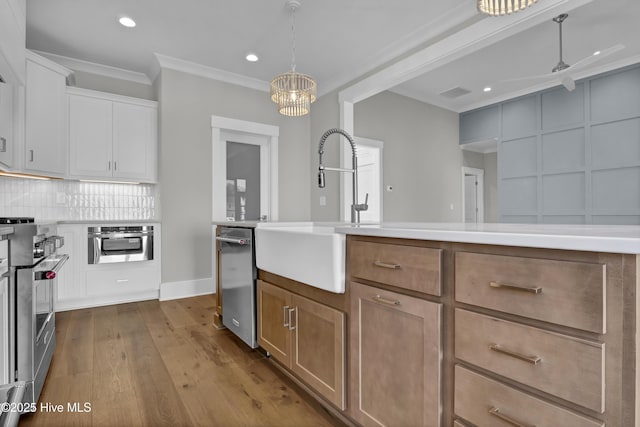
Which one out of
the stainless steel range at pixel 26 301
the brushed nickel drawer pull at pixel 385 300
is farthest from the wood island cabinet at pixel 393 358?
the stainless steel range at pixel 26 301

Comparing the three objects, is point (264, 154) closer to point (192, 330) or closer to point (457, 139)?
point (192, 330)

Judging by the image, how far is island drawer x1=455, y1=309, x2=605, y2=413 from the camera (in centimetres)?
70

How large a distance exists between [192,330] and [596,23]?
4.98 m

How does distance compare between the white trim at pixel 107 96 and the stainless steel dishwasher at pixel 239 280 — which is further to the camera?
the white trim at pixel 107 96

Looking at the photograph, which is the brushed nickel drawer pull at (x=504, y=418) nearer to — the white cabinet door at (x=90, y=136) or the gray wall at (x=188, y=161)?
the gray wall at (x=188, y=161)

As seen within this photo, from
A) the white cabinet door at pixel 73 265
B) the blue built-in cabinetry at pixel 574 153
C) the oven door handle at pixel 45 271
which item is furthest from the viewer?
the blue built-in cabinetry at pixel 574 153

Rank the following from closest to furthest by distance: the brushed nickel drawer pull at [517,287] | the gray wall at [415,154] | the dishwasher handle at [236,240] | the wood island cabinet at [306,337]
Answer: the brushed nickel drawer pull at [517,287] < the wood island cabinet at [306,337] < the dishwasher handle at [236,240] < the gray wall at [415,154]

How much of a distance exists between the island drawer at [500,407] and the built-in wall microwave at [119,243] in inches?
136

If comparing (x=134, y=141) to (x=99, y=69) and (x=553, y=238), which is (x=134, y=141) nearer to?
(x=99, y=69)

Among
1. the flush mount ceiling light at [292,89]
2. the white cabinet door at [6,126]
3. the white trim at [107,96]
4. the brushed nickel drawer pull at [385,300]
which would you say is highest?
the white trim at [107,96]

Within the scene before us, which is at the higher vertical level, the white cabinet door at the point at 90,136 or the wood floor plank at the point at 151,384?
the white cabinet door at the point at 90,136

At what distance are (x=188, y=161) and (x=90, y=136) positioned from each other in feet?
3.27

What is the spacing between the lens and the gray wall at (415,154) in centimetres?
505

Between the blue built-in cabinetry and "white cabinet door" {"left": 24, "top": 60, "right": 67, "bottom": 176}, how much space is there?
6.15 metres
